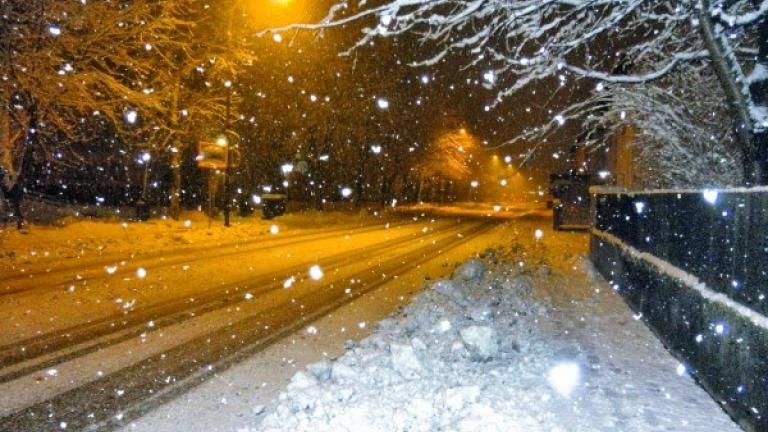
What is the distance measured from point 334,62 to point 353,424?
31400 mm

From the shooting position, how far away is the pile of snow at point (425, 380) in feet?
14.3

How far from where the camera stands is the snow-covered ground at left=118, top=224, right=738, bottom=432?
4465 millimetres

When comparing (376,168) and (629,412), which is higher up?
(376,168)

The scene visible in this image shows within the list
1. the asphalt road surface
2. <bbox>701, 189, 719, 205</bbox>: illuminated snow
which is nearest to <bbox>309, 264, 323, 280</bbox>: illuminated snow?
the asphalt road surface

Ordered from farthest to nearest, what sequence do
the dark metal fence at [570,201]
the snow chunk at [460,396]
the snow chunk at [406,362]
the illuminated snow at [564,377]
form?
the dark metal fence at [570,201]
the snow chunk at [406,362]
the illuminated snow at [564,377]
the snow chunk at [460,396]

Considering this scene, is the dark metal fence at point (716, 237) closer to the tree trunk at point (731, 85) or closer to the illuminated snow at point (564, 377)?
the tree trunk at point (731, 85)

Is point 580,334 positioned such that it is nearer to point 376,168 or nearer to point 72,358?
point 72,358

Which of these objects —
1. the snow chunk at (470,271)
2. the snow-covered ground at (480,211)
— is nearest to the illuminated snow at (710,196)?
the snow chunk at (470,271)

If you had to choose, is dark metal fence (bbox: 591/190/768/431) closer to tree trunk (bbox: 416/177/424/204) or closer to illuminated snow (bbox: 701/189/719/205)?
illuminated snow (bbox: 701/189/719/205)

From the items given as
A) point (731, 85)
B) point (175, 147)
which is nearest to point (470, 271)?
point (731, 85)

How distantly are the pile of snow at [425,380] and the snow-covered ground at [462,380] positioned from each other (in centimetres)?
1

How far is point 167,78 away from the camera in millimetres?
20625

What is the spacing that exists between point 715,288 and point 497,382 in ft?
7.29

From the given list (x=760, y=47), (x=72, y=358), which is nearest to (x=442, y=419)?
(x=72, y=358)
